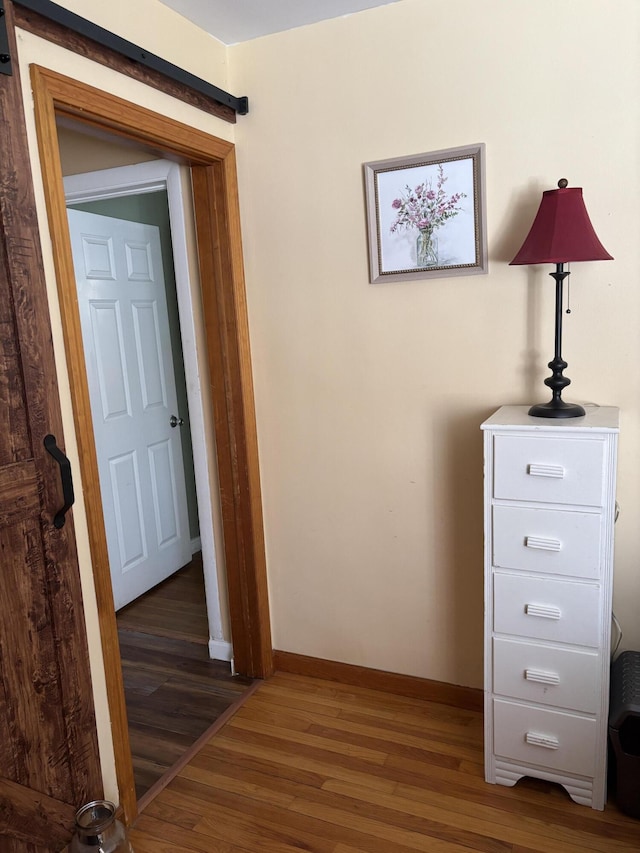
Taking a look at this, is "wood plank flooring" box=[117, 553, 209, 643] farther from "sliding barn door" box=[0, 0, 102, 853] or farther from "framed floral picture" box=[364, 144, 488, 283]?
"framed floral picture" box=[364, 144, 488, 283]

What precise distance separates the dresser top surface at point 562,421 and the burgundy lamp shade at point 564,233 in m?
0.44

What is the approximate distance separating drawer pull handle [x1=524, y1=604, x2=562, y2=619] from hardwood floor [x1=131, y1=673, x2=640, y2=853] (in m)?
0.59

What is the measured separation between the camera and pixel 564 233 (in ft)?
→ 6.06

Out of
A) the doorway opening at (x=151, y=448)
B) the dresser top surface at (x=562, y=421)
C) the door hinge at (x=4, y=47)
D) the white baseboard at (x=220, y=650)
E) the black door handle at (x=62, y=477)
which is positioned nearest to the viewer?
the door hinge at (x=4, y=47)

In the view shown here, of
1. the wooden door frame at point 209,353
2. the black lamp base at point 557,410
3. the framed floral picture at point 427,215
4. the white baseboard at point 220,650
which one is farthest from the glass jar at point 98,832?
the framed floral picture at point 427,215

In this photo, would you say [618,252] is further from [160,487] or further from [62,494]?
[160,487]

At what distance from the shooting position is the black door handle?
5.52 feet

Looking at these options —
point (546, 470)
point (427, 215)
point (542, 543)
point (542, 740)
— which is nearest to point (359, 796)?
point (542, 740)

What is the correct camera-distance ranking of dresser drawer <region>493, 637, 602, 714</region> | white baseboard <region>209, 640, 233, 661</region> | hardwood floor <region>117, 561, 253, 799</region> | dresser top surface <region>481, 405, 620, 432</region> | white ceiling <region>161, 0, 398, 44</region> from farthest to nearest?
1. white baseboard <region>209, 640, 233, 661</region>
2. hardwood floor <region>117, 561, 253, 799</region>
3. white ceiling <region>161, 0, 398, 44</region>
4. dresser drawer <region>493, 637, 602, 714</region>
5. dresser top surface <region>481, 405, 620, 432</region>

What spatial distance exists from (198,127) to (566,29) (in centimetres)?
120

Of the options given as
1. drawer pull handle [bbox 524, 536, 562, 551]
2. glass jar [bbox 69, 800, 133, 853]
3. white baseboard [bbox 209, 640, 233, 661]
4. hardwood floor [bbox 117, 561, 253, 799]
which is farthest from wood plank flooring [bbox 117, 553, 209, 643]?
drawer pull handle [bbox 524, 536, 562, 551]

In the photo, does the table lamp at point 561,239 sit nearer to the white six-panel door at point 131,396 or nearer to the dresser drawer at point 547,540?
the dresser drawer at point 547,540

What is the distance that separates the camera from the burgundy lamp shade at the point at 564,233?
183 cm

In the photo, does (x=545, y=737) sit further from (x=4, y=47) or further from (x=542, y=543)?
(x=4, y=47)
